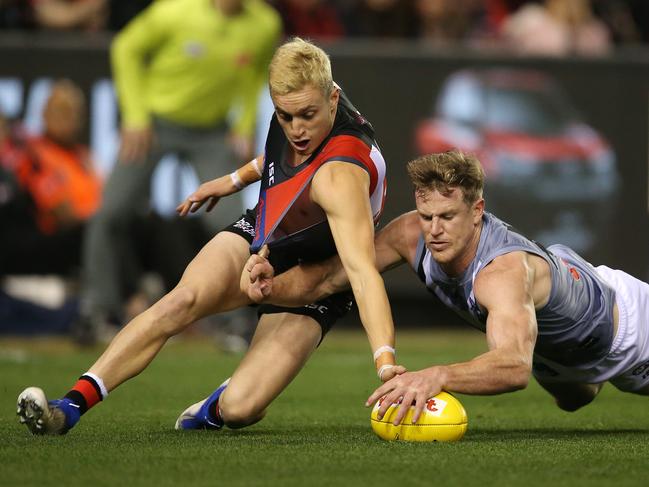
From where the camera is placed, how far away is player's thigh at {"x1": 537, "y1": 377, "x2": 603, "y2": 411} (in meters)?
6.99

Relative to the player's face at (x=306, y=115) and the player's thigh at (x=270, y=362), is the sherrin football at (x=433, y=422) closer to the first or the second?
the player's thigh at (x=270, y=362)

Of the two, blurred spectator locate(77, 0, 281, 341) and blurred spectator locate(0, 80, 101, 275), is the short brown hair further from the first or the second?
blurred spectator locate(0, 80, 101, 275)

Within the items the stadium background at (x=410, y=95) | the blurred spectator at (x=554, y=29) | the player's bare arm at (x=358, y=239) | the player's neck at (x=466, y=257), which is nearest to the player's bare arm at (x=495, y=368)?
the player's bare arm at (x=358, y=239)

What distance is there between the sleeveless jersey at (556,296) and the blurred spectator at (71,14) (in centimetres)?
807

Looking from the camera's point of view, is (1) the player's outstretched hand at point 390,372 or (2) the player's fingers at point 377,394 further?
(1) the player's outstretched hand at point 390,372

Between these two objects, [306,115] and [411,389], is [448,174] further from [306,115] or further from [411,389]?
[411,389]

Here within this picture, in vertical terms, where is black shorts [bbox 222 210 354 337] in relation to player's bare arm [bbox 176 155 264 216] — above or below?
below

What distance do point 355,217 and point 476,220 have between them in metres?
0.55

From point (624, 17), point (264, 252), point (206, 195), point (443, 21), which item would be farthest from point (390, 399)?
point (624, 17)

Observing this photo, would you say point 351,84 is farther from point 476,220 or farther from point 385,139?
point 476,220

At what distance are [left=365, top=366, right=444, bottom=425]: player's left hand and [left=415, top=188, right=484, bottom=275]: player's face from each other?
62 cm

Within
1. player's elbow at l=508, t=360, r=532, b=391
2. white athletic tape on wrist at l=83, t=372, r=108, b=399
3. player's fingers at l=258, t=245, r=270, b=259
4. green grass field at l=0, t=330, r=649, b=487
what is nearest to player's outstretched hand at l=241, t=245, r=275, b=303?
player's fingers at l=258, t=245, r=270, b=259

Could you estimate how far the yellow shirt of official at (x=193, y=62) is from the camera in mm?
11633

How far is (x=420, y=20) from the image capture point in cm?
1430
